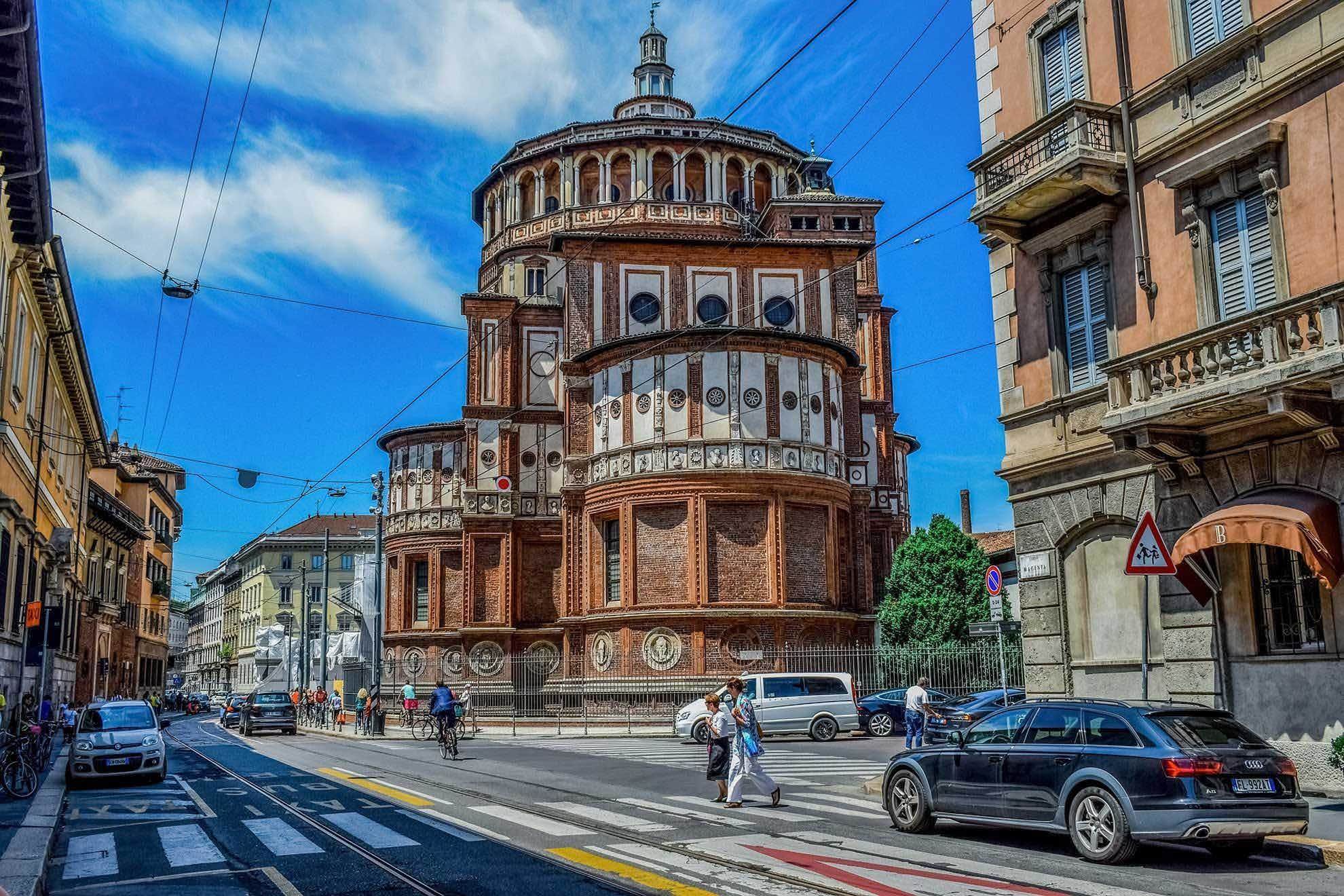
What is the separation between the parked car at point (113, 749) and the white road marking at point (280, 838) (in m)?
7.41

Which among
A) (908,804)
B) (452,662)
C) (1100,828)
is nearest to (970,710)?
(908,804)

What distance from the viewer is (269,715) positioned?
4050 centimetres

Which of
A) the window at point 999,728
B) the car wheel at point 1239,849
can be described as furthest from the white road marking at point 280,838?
the car wheel at point 1239,849

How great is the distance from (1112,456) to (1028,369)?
7.41ft

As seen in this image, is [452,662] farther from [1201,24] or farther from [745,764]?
[1201,24]

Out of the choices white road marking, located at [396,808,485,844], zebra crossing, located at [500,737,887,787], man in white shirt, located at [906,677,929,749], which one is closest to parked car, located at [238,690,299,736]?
zebra crossing, located at [500,737,887,787]

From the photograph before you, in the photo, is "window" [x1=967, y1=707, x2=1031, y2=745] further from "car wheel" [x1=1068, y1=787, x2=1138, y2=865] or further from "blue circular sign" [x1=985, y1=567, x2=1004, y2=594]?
"blue circular sign" [x1=985, y1=567, x2=1004, y2=594]

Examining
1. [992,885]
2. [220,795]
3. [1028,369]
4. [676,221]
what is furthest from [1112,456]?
[676,221]

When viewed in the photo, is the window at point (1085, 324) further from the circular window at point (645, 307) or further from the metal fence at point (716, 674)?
the circular window at point (645, 307)

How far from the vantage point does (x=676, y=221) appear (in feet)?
166

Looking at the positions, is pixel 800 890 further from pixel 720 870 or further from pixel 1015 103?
pixel 1015 103

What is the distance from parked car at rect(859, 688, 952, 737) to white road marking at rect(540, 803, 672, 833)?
19.0m

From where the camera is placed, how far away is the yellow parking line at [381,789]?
15422 mm

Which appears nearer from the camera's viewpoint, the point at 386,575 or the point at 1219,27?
the point at 1219,27
